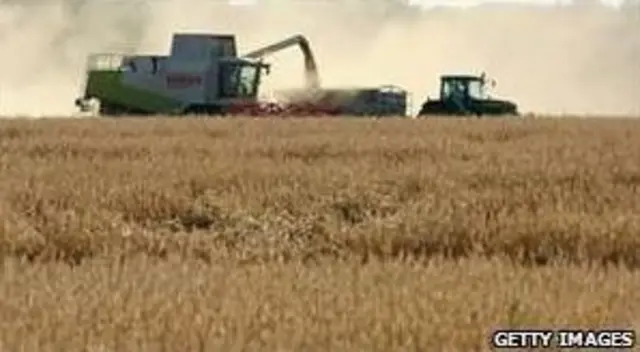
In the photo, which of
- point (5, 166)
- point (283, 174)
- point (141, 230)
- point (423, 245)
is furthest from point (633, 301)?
point (5, 166)

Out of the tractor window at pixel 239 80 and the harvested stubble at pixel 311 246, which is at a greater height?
the tractor window at pixel 239 80

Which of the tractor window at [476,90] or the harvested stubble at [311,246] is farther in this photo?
the tractor window at [476,90]

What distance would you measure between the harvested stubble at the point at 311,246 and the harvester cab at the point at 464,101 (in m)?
22.9

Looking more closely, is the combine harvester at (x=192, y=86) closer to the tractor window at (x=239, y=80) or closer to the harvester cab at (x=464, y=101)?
the tractor window at (x=239, y=80)

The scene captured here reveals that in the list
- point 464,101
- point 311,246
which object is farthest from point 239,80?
point 311,246

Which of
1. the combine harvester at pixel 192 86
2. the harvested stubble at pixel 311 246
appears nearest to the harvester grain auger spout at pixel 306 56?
the combine harvester at pixel 192 86

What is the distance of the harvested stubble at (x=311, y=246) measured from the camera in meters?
5.64

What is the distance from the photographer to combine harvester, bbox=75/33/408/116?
41031 millimetres

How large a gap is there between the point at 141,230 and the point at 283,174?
4.16 m

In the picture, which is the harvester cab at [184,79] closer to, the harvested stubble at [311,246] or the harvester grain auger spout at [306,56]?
the harvester grain auger spout at [306,56]

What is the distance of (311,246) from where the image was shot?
9.46 metres

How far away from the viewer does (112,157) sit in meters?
→ 17.5

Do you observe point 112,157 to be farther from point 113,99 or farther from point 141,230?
point 113,99

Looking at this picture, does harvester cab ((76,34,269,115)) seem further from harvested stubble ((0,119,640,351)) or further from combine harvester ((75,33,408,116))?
harvested stubble ((0,119,640,351))
